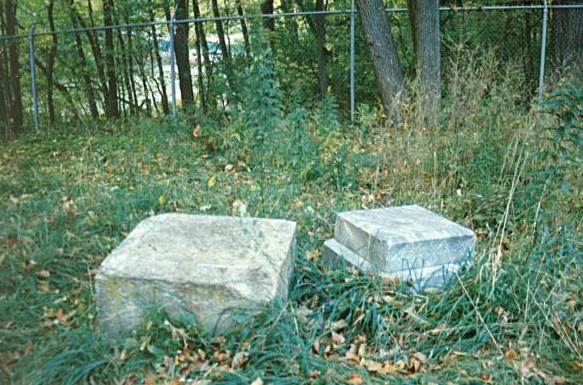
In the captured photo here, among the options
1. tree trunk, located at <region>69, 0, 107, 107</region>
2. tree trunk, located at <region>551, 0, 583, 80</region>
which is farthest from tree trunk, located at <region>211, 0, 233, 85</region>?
tree trunk, located at <region>551, 0, 583, 80</region>

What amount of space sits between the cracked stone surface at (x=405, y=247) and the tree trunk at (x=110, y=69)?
8.65 meters

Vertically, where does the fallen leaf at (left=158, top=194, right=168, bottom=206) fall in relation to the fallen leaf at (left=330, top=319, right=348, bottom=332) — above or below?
above

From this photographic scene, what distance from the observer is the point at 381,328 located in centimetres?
313

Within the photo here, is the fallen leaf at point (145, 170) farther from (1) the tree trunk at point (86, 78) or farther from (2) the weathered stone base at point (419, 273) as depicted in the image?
(1) the tree trunk at point (86, 78)

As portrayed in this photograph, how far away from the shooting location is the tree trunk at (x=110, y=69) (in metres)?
11.5

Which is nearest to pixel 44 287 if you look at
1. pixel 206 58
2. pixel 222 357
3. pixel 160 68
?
pixel 222 357

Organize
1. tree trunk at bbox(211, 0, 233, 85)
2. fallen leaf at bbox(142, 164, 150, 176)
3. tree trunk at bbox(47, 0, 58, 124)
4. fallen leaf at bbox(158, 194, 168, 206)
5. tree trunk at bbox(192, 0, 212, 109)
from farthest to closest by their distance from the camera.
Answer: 1. tree trunk at bbox(47, 0, 58, 124)
2. tree trunk at bbox(192, 0, 212, 109)
3. tree trunk at bbox(211, 0, 233, 85)
4. fallen leaf at bbox(142, 164, 150, 176)
5. fallen leaf at bbox(158, 194, 168, 206)

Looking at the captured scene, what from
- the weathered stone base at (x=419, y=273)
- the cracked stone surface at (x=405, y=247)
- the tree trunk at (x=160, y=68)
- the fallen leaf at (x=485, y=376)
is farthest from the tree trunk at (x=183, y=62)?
the fallen leaf at (x=485, y=376)

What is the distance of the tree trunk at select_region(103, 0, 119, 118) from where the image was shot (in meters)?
11.5

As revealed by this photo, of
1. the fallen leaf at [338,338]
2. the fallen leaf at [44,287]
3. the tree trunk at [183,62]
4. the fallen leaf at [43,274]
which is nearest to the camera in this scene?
the fallen leaf at [338,338]

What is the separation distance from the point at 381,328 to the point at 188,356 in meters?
0.96

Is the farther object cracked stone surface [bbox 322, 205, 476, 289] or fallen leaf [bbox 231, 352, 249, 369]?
cracked stone surface [bbox 322, 205, 476, 289]

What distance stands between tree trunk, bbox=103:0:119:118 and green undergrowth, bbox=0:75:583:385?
569 centimetres

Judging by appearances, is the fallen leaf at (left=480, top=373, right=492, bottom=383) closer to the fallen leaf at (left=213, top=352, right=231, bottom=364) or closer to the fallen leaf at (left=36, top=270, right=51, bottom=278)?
the fallen leaf at (left=213, top=352, right=231, bottom=364)
